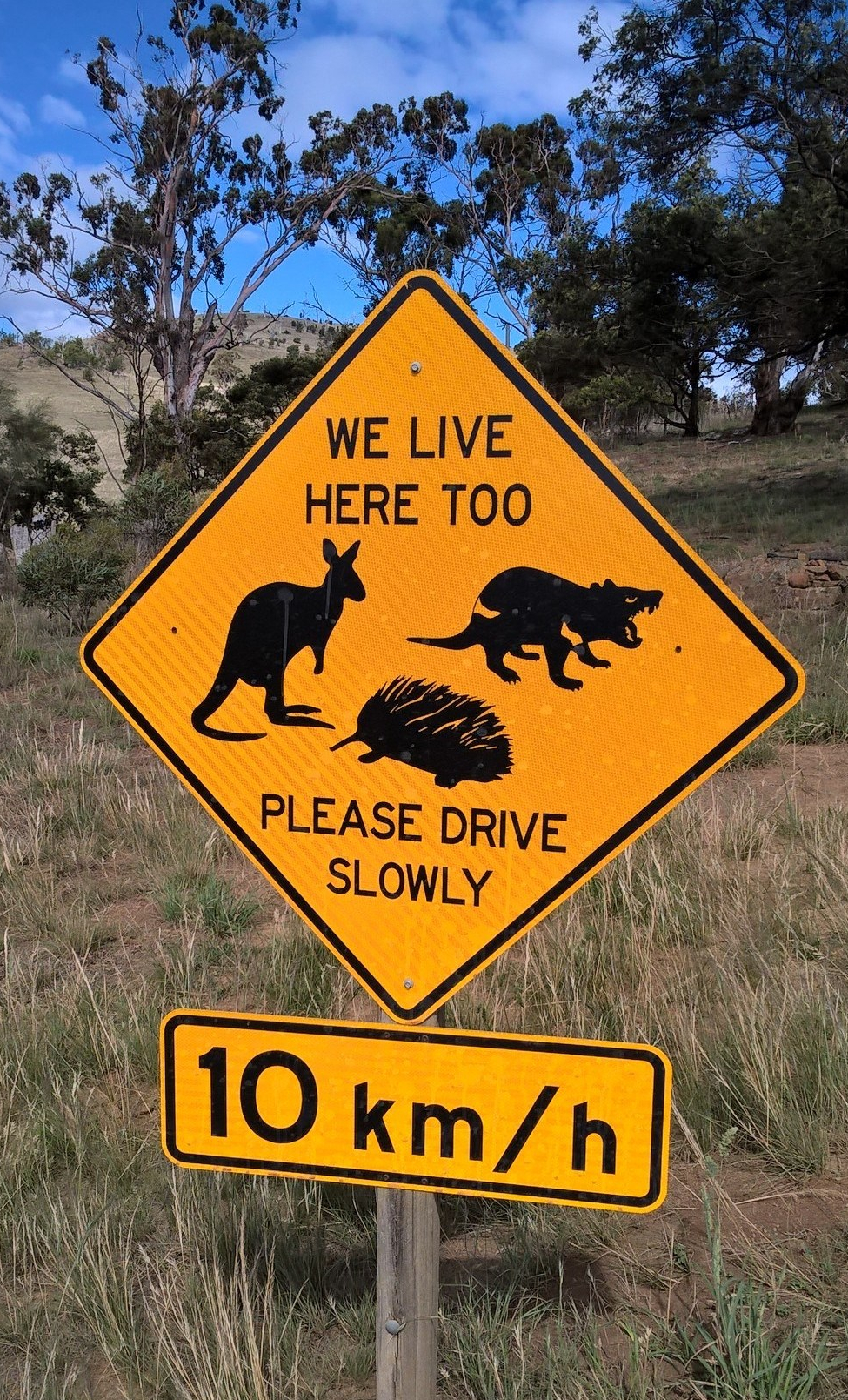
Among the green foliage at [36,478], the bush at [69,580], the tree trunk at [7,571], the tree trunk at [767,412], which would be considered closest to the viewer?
the bush at [69,580]

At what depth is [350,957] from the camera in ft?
5.83

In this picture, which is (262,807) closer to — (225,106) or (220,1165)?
(220,1165)

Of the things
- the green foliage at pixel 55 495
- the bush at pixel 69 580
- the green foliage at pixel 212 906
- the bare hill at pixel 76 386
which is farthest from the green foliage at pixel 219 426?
the green foliage at pixel 212 906

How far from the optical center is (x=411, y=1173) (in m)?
1.72

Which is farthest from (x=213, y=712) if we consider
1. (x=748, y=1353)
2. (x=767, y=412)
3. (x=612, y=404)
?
(x=612, y=404)

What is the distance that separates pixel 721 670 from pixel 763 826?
131 inches

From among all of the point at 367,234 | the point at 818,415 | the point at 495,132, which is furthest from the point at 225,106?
the point at 818,415

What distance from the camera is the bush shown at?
12.7 meters

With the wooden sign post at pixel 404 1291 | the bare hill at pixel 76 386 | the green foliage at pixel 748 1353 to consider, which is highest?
the bare hill at pixel 76 386

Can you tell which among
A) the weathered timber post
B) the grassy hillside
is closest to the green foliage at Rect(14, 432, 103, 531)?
the grassy hillside

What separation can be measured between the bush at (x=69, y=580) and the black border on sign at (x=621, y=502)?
11.5 m

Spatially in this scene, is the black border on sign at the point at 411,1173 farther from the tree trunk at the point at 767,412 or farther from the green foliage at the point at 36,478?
the green foliage at the point at 36,478

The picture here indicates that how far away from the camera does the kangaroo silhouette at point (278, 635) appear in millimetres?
1743

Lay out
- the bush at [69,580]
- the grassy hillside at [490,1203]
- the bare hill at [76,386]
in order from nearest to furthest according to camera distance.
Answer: the grassy hillside at [490,1203]
the bush at [69,580]
the bare hill at [76,386]
